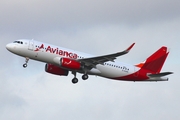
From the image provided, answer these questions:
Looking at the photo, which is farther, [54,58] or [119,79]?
[119,79]

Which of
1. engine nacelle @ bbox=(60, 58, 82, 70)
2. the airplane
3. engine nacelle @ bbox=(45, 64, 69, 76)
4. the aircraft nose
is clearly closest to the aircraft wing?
the airplane

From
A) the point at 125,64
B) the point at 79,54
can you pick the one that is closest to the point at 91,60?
the point at 79,54

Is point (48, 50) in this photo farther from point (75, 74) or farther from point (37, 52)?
point (75, 74)

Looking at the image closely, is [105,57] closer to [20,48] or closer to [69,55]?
[69,55]

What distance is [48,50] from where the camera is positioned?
233ft

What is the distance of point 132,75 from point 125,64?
179 cm

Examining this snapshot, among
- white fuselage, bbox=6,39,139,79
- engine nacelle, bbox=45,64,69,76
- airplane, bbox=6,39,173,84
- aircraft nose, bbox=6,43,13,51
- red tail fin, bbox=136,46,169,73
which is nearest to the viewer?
white fuselage, bbox=6,39,139,79

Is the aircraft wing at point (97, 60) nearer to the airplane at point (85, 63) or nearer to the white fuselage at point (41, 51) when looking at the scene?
the airplane at point (85, 63)

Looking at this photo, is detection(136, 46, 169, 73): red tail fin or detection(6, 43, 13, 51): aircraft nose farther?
detection(136, 46, 169, 73): red tail fin

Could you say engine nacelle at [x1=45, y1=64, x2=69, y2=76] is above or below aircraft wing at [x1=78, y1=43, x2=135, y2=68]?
below

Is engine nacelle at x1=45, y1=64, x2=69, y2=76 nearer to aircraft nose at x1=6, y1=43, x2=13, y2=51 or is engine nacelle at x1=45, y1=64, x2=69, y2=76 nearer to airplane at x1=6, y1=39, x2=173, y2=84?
airplane at x1=6, y1=39, x2=173, y2=84

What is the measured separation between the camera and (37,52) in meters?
70.8

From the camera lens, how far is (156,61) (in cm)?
8125

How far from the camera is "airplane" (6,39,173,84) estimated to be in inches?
2793
